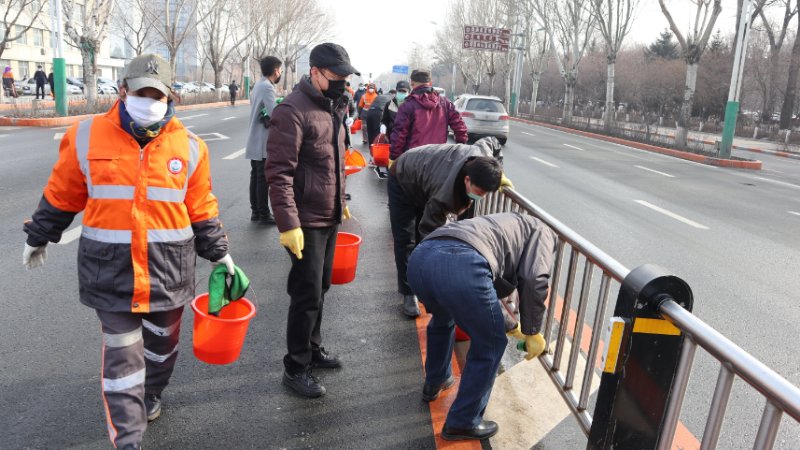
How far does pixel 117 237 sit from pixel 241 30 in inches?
2010

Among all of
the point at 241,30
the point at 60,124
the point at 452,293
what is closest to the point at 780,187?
the point at 452,293

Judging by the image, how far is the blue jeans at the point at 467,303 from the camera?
264 cm

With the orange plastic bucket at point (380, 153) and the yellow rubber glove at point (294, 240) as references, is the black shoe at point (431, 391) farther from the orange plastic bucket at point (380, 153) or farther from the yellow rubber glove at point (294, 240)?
the orange plastic bucket at point (380, 153)

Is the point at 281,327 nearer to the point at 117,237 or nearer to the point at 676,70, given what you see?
the point at 117,237

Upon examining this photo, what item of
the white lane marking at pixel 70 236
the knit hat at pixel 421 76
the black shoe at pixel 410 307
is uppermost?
the knit hat at pixel 421 76

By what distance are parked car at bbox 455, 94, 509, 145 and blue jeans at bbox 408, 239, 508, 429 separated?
618 inches

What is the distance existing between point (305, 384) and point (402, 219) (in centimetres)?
160

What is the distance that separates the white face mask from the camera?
2.49m

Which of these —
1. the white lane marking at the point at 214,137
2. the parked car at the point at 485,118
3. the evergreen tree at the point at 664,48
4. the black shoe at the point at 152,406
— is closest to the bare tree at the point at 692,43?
the parked car at the point at 485,118

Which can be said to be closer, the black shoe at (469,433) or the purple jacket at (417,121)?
the black shoe at (469,433)

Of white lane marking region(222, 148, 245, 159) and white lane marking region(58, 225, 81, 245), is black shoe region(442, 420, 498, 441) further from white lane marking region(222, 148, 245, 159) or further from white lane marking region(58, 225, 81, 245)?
white lane marking region(222, 148, 245, 159)

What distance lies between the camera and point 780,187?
46.9ft

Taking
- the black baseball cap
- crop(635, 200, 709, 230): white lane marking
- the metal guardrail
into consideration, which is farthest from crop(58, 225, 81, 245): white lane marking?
crop(635, 200, 709, 230): white lane marking

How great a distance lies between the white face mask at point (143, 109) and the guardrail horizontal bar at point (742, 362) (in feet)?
6.99
